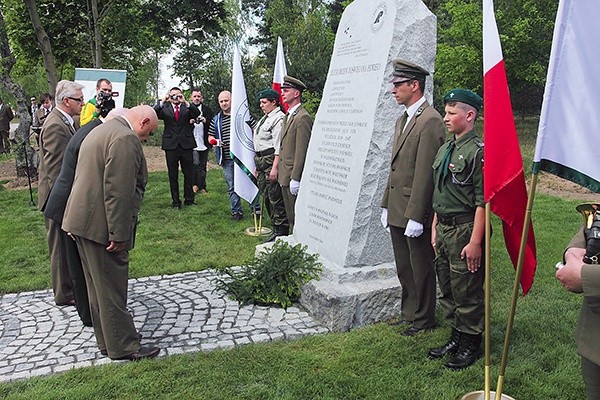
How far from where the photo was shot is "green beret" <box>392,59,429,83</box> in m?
4.11

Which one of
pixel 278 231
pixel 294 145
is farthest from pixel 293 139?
pixel 278 231

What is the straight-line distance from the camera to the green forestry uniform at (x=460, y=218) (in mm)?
3594

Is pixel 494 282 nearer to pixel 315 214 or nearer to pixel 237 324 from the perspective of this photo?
pixel 315 214

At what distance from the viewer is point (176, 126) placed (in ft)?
30.7

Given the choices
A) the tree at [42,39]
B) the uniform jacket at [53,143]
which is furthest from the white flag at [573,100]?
the tree at [42,39]

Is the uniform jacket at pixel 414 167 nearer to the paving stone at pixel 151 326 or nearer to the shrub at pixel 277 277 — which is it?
the shrub at pixel 277 277

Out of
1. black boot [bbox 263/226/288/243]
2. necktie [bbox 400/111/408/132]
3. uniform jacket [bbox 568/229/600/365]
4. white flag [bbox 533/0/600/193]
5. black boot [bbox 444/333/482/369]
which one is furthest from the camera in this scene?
black boot [bbox 263/226/288/243]

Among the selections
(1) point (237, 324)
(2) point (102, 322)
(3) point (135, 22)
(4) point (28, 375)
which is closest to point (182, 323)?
(1) point (237, 324)

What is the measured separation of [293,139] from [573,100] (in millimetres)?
4391

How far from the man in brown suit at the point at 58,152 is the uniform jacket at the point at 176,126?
161 inches

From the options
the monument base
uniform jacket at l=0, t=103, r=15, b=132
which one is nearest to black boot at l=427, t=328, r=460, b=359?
the monument base

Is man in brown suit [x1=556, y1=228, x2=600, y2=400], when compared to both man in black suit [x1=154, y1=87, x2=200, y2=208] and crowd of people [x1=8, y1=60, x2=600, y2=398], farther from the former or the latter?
man in black suit [x1=154, y1=87, x2=200, y2=208]

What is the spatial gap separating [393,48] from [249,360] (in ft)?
9.06

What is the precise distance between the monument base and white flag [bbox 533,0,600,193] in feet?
7.65
